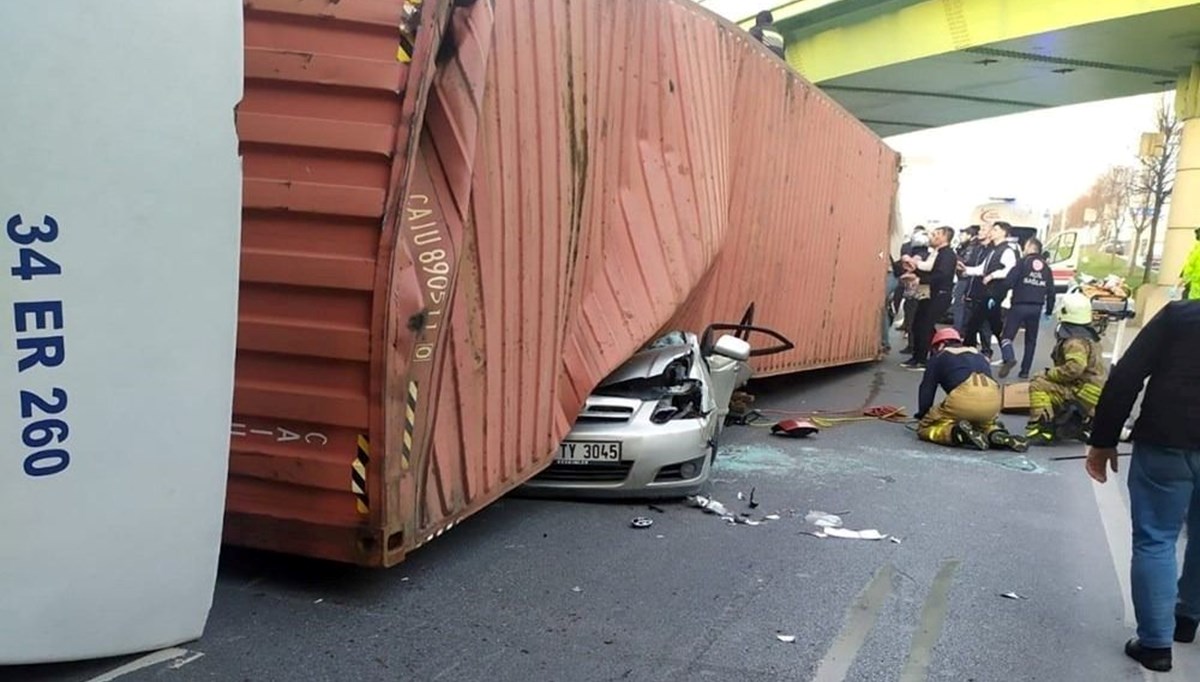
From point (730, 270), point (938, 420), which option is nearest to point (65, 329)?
point (730, 270)

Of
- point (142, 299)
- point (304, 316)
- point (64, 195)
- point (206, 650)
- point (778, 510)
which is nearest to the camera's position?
point (64, 195)

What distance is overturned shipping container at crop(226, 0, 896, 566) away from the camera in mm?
3639

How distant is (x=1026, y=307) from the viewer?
12.8 metres

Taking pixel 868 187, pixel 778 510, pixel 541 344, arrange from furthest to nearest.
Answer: pixel 868 187 → pixel 778 510 → pixel 541 344

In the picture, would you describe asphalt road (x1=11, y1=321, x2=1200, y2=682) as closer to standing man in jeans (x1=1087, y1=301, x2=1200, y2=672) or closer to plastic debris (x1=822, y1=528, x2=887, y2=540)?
plastic debris (x1=822, y1=528, x2=887, y2=540)

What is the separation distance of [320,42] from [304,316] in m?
1.08

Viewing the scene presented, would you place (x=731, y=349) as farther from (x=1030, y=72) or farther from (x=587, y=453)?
(x=1030, y=72)

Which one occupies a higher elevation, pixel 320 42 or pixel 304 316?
pixel 320 42

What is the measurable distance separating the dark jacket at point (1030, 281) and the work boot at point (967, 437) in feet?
17.7

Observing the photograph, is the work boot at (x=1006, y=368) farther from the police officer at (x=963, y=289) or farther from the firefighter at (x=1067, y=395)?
the firefighter at (x=1067, y=395)

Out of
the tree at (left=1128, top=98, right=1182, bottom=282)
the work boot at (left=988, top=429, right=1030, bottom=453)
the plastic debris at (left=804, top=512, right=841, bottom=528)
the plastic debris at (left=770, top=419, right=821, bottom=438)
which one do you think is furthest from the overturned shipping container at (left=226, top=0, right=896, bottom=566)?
the tree at (left=1128, top=98, right=1182, bottom=282)

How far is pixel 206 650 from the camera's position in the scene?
3.46 m

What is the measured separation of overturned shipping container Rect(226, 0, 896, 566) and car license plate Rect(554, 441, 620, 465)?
1.00 feet

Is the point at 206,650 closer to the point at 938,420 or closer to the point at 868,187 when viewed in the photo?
the point at 938,420
